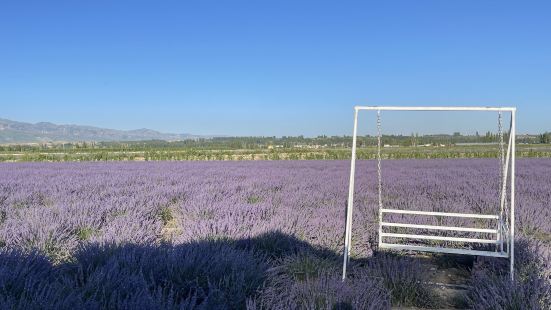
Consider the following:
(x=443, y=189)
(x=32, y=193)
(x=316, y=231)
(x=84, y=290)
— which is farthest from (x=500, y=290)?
(x=32, y=193)

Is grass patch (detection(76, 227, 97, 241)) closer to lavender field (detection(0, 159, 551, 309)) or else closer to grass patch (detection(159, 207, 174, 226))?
lavender field (detection(0, 159, 551, 309))

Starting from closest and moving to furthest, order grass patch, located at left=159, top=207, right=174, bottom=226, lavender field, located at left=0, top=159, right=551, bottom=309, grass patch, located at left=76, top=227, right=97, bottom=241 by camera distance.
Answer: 1. lavender field, located at left=0, top=159, right=551, bottom=309
2. grass patch, located at left=76, top=227, right=97, bottom=241
3. grass patch, located at left=159, top=207, right=174, bottom=226

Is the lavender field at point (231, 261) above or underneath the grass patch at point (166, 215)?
above

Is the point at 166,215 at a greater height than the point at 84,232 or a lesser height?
lesser

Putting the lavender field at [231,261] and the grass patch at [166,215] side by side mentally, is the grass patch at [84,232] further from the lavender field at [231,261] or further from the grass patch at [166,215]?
the grass patch at [166,215]

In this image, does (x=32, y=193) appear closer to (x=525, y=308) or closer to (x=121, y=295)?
(x=121, y=295)

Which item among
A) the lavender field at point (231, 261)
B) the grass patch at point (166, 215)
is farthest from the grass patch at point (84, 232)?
the grass patch at point (166, 215)

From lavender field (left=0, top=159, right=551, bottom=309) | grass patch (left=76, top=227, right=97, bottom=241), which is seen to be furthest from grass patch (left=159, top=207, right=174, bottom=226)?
grass patch (left=76, top=227, right=97, bottom=241)

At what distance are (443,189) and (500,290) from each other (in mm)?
6513

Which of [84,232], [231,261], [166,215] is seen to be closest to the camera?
[231,261]

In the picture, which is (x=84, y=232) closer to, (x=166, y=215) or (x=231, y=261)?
(x=166, y=215)

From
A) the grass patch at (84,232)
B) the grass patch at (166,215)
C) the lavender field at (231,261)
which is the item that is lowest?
the grass patch at (166,215)

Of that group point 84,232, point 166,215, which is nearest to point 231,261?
point 84,232

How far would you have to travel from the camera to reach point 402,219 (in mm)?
5727
